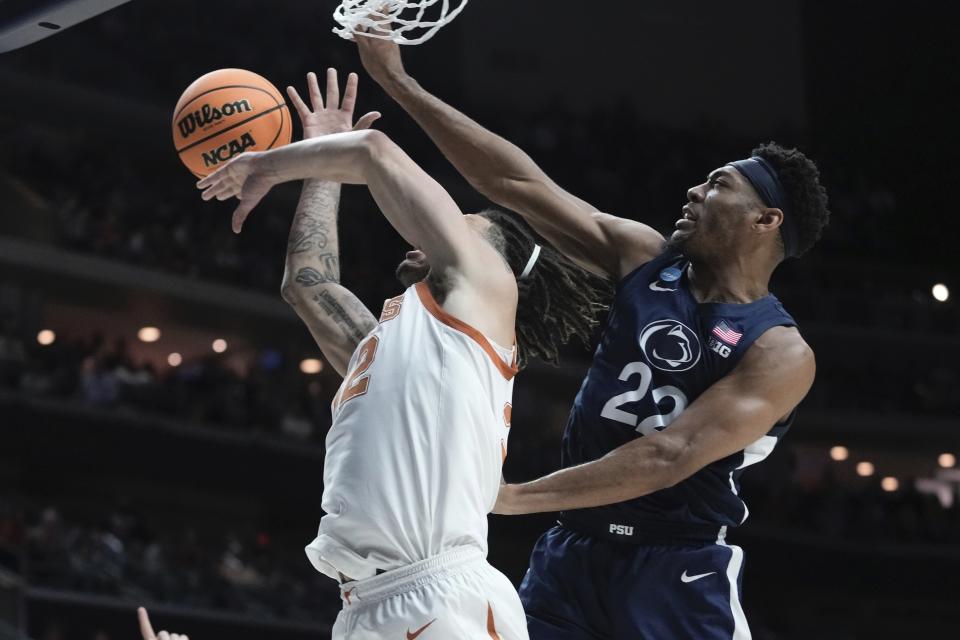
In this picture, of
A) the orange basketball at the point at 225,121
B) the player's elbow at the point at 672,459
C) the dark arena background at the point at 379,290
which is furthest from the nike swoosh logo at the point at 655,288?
the dark arena background at the point at 379,290

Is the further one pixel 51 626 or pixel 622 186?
pixel 622 186

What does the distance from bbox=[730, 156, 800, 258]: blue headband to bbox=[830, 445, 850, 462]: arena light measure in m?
20.8

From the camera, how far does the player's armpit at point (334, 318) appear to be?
3840 millimetres

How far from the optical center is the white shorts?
2951 mm

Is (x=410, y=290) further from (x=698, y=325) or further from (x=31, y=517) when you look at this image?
(x=31, y=517)

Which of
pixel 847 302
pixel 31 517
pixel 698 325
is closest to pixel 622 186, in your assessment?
pixel 847 302

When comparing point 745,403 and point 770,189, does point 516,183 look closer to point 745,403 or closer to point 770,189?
A: point 770,189

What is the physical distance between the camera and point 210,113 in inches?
171

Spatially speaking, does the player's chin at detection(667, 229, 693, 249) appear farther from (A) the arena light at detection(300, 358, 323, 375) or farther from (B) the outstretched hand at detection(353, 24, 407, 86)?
(A) the arena light at detection(300, 358, 323, 375)

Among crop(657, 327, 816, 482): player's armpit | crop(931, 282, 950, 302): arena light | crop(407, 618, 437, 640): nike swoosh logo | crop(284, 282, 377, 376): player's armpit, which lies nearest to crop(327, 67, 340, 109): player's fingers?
crop(284, 282, 377, 376): player's armpit

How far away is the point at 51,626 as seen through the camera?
1291 cm

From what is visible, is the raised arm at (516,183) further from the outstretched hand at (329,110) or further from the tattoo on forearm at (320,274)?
the tattoo on forearm at (320,274)

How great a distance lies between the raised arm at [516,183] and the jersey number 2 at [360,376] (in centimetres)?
86

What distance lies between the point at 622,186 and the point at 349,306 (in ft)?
59.1
